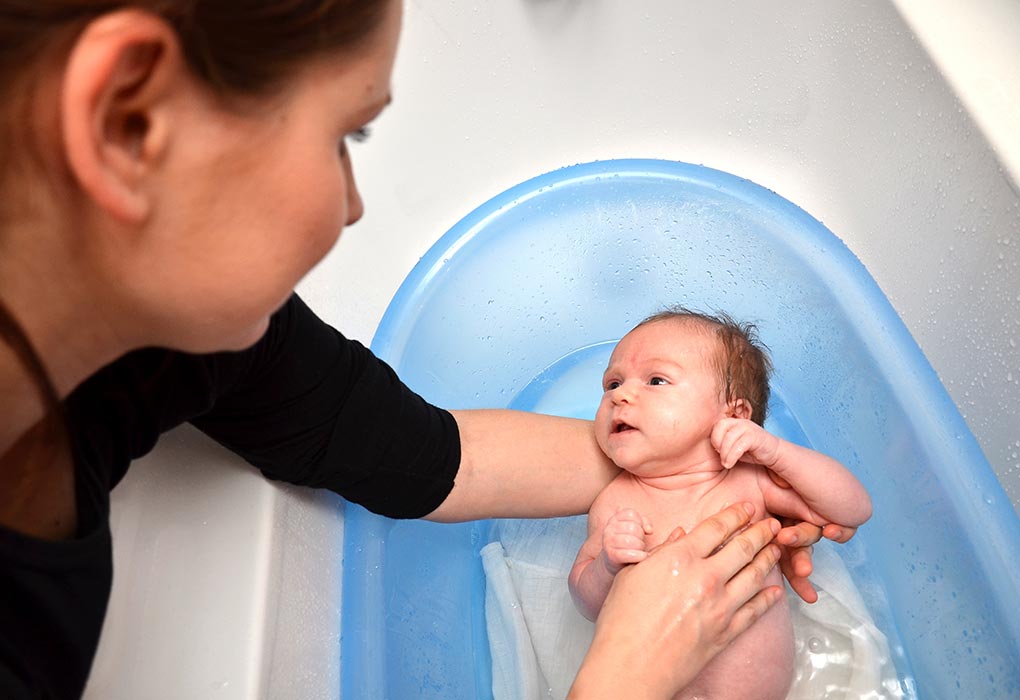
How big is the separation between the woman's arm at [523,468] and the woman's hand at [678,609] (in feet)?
0.53

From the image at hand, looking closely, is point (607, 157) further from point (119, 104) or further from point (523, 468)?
point (119, 104)

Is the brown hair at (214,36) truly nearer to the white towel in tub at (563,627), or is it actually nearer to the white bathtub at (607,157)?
the white bathtub at (607,157)

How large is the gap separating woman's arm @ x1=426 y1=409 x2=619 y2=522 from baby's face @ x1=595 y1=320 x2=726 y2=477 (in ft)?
0.12

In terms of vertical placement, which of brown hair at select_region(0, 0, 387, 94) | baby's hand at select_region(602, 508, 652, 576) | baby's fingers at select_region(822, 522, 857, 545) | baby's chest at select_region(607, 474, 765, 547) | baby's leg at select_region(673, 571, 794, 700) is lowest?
baby's leg at select_region(673, 571, 794, 700)

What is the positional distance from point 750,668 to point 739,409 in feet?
1.05

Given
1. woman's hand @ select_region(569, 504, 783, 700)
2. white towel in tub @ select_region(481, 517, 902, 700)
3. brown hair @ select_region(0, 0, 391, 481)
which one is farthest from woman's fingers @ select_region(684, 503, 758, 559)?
brown hair @ select_region(0, 0, 391, 481)

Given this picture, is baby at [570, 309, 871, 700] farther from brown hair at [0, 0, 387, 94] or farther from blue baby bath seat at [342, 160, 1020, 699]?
brown hair at [0, 0, 387, 94]

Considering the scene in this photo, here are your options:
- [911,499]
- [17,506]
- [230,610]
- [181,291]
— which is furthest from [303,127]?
[911,499]

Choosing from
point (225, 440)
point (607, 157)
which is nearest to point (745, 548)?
point (225, 440)

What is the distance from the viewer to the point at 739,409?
1.14m

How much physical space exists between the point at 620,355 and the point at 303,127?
2.34 ft

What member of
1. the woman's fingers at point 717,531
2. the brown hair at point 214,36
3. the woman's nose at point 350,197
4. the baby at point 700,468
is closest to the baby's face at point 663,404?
the baby at point 700,468

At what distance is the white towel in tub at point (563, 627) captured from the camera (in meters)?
1.10

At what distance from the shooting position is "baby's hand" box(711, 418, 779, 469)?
3.37 feet
